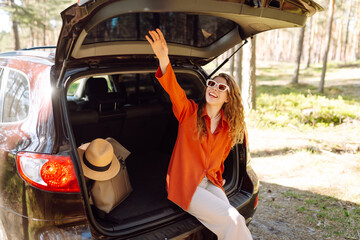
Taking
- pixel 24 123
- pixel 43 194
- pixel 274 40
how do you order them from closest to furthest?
pixel 43 194 → pixel 24 123 → pixel 274 40

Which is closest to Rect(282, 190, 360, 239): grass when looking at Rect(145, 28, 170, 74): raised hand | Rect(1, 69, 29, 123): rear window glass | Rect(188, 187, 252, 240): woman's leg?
Rect(188, 187, 252, 240): woman's leg

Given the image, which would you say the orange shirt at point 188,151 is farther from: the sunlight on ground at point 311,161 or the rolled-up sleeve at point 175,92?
the sunlight on ground at point 311,161

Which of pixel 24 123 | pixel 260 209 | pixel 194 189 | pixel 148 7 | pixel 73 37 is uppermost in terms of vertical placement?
pixel 148 7

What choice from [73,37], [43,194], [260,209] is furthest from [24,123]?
[260,209]

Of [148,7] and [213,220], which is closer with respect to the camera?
[148,7]

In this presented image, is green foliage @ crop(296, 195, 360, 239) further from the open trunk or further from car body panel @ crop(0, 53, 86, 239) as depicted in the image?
car body panel @ crop(0, 53, 86, 239)

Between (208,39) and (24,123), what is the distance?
1.77 m

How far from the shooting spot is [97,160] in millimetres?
2133

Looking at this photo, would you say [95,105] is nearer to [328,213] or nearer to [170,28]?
[170,28]

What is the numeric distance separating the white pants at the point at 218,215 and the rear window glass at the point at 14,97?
130 cm

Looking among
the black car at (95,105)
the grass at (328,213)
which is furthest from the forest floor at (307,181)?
the black car at (95,105)

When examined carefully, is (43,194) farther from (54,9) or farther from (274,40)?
(274,40)

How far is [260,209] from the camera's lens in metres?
3.67

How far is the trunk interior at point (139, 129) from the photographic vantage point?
2430mm
